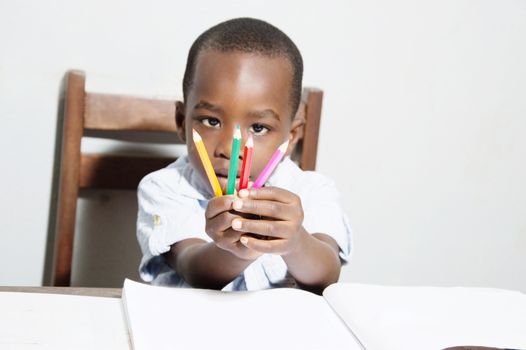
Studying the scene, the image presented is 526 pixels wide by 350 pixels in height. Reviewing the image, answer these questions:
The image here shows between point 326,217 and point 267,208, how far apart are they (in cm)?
34

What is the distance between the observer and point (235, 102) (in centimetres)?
79

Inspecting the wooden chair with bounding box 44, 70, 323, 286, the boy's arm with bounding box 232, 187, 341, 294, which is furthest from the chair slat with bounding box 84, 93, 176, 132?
the boy's arm with bounding box 232, 187, 341, 294

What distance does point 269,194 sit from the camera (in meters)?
0.57

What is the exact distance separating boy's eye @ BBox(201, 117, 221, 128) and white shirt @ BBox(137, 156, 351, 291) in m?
0.11

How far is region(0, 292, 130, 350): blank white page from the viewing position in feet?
1.65

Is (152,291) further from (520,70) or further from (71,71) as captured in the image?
(520,70)

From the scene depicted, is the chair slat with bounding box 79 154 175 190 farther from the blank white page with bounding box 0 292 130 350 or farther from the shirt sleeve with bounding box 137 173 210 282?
the blank white page with bounding box 0 292 130 350

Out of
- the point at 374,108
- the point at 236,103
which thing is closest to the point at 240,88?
the point at 236,103

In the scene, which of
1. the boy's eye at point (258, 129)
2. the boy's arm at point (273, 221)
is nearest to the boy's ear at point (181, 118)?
the boy's eye at point (258, 129)

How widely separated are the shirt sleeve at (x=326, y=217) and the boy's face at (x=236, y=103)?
114mm

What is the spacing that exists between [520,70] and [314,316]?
943 millimetres

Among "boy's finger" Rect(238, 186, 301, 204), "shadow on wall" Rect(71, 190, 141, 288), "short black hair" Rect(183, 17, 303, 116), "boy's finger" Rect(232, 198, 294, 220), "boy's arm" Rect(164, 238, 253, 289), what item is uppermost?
"short black hair" Rect(183, 17, 303, 116)

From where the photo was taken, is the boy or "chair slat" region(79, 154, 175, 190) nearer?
the boy

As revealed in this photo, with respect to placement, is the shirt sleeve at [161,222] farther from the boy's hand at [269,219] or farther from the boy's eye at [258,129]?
the boy's hand at [269,219]
